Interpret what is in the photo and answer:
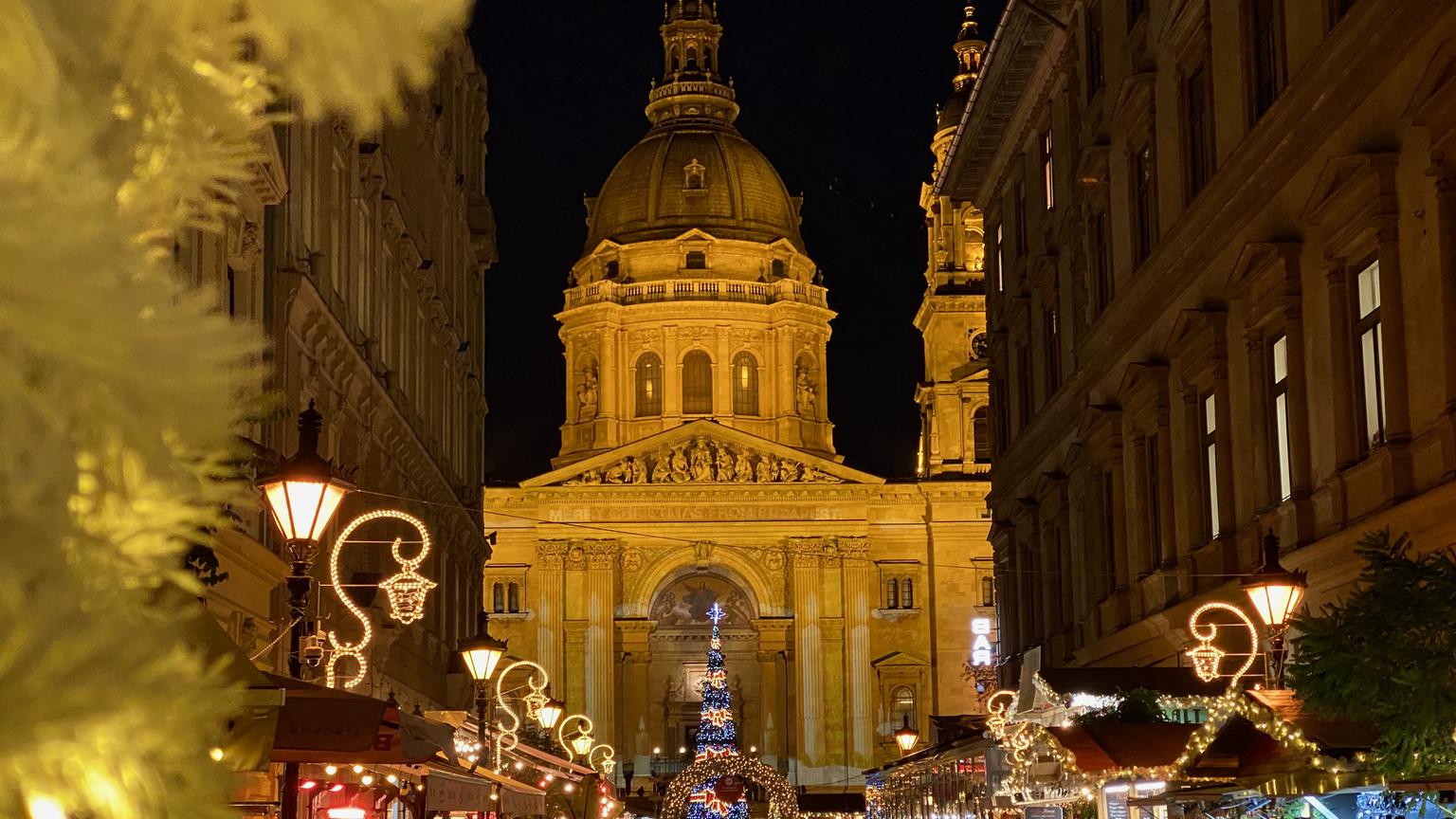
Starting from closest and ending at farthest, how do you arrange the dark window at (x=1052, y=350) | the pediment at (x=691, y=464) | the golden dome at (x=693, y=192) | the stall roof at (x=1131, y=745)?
the stall roof at (x=1131, y=745), the dark window at (x=1052, y=350), the pediment at (x=691, y=464), the golden dome at (x=693, y=192)

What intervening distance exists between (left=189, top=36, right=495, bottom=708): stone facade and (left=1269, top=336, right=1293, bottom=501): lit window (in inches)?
362

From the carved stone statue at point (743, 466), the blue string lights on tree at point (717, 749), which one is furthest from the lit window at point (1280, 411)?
the carved stone statue at point (743, 466)

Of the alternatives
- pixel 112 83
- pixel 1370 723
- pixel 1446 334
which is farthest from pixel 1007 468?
pixel 112 83

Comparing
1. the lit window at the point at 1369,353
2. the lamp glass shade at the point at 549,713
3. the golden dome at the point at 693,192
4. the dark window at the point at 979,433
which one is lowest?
the lamp glass shade at the point at 549,713

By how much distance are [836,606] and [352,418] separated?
201ft

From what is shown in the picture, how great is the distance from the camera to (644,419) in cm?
10119

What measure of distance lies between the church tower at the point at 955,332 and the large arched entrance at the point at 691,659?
11.1 meters

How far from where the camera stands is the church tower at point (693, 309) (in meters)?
102

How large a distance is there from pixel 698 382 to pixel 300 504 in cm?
9192

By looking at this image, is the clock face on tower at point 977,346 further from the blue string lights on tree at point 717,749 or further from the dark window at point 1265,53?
the dark window at point 1265,53

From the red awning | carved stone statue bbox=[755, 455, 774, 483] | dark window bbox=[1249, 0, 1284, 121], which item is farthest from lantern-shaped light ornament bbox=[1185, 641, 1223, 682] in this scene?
carved stone statue bbox=[755, 455, 774, 483]

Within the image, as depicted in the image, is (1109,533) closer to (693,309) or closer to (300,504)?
(300,504)

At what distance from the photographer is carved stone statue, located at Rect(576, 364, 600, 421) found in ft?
337

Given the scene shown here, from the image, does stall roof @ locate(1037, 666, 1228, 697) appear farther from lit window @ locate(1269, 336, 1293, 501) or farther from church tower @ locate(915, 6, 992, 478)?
church tower @ locate(915, 6, 992, 478)
